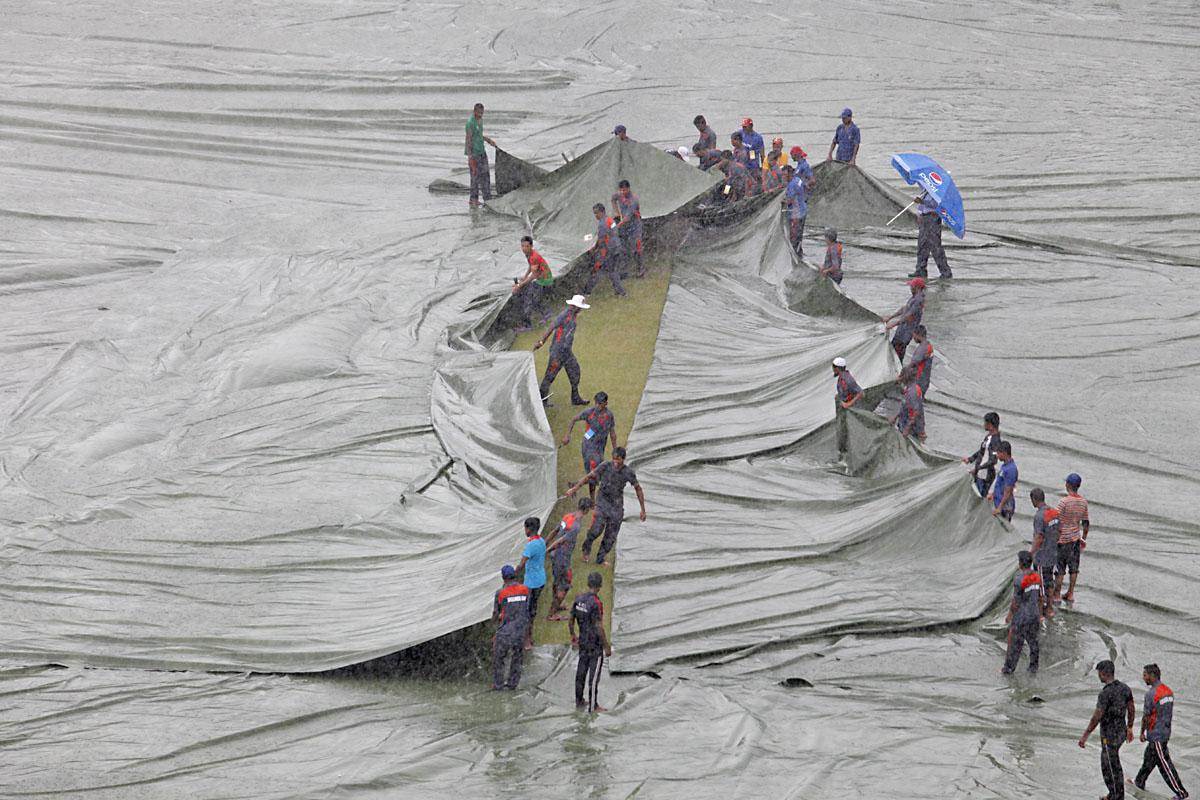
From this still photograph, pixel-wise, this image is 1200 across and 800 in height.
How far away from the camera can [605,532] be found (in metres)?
10.9

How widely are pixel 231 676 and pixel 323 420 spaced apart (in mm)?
3980

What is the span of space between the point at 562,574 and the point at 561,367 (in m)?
3.52

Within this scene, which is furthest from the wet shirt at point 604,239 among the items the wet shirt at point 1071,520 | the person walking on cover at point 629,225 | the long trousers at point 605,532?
the wet shirt at point 1071,520

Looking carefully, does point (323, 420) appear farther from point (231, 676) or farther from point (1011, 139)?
point (1011, 139)

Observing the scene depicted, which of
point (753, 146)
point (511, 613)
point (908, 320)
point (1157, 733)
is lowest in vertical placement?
point (1157, 733)

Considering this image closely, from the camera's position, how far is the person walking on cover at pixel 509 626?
9180 millimetres

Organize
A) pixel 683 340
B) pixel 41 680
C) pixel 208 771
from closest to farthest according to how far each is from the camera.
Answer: pixel 208 771, pixel 41 680, pixel 683 340

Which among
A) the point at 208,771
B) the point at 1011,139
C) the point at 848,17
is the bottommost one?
the point at 208,771

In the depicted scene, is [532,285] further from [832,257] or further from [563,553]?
[563,553]

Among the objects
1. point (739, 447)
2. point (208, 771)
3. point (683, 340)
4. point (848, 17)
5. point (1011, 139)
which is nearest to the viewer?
point (208, 771)

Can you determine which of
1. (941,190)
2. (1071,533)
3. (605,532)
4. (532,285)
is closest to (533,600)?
(605,532)

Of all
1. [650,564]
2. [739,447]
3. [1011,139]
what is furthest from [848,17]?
[650,564]

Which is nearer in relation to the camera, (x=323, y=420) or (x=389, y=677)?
(x=389, y=677)

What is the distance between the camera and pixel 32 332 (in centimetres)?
1529
